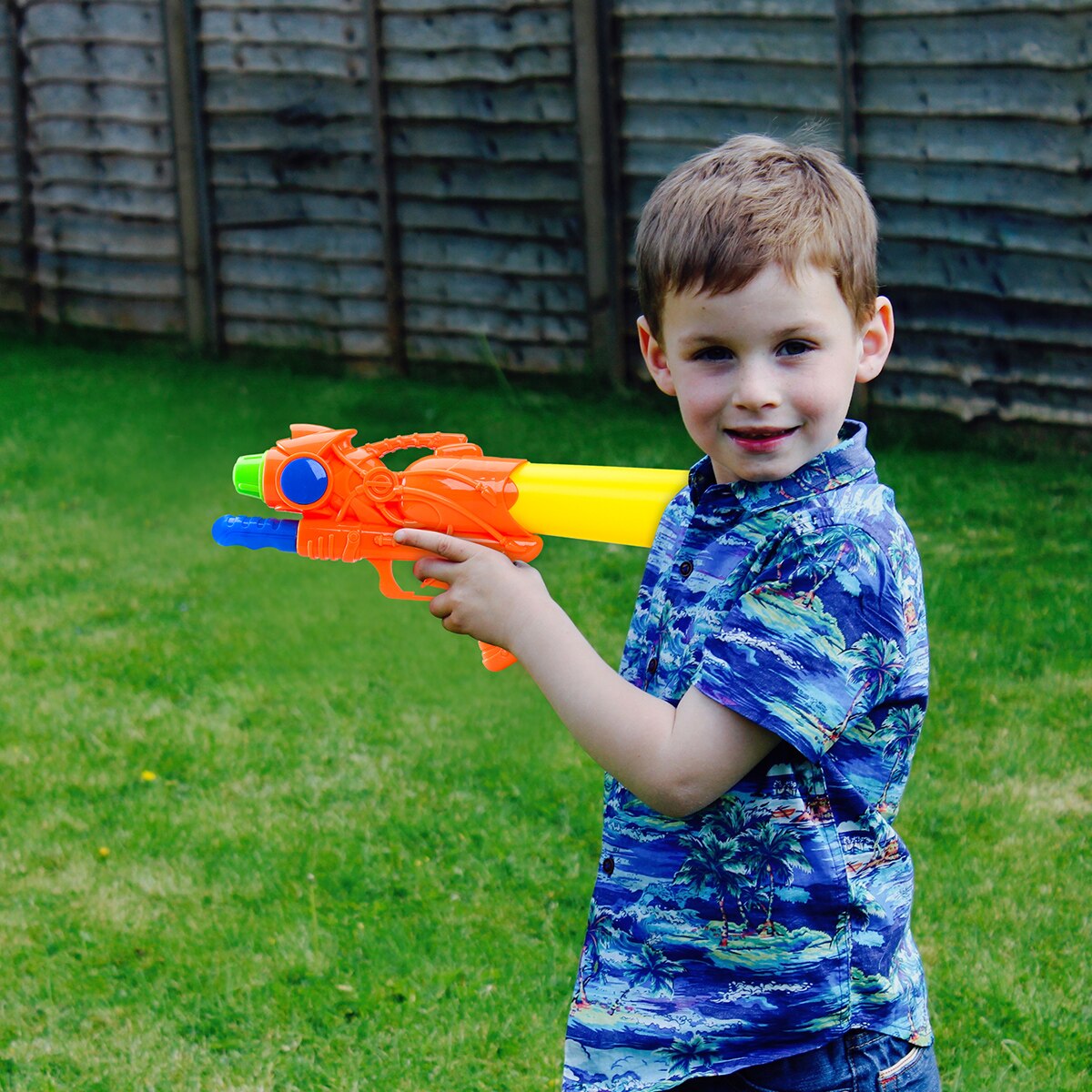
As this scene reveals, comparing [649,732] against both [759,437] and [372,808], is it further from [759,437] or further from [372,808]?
[372,808]

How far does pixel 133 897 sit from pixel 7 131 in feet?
23.9

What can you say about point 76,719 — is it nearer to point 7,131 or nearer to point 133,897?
point 133,897

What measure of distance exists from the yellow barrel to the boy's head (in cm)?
25

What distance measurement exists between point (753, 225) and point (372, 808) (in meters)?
2.64

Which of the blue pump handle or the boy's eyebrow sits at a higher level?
the boy's eyebrow

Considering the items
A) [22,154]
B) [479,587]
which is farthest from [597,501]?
[22,154]

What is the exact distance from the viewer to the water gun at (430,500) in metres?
1.93

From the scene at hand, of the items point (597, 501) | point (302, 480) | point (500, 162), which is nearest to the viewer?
point (597, 501)

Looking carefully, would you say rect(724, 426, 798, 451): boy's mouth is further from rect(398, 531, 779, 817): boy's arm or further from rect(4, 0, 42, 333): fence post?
rect(4, 0, 42, 333): fence post

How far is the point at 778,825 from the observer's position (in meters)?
1.65

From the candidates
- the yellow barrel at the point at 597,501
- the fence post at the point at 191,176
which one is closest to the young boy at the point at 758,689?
the yellow barrel at the point at 597,501

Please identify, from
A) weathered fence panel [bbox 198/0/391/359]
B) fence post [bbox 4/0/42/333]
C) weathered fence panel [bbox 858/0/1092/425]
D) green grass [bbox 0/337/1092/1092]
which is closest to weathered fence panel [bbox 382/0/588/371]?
weathered fence panel [bbox 198/0/391/359]

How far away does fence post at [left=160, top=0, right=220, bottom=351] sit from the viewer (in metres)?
8.73

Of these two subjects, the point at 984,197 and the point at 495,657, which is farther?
the point at 984,197
